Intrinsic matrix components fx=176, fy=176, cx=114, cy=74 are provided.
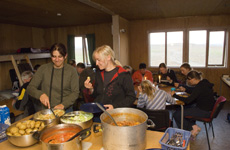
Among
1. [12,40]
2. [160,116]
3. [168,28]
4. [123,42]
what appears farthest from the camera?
[12,40]

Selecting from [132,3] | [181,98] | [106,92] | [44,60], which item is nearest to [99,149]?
[106,92]

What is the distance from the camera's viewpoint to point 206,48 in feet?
21.0

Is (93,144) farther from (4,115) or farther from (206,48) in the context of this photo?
(206,48)

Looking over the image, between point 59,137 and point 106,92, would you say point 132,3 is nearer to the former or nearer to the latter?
point 106,92

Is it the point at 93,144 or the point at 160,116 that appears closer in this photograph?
the point at 93,144

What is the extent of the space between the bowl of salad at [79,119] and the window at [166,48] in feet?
19.1

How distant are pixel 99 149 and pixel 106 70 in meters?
0.90

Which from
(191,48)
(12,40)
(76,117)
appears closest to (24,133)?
(76,117)

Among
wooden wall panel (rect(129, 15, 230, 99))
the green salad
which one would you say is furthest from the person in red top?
the green salad

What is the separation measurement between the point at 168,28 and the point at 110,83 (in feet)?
18.0

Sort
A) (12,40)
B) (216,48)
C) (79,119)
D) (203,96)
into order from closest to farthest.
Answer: (79,119)
(203,96)
(216,48)
(12,40)

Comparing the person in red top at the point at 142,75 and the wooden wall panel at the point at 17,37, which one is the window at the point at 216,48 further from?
the wooden wall panel at the point at 17,37

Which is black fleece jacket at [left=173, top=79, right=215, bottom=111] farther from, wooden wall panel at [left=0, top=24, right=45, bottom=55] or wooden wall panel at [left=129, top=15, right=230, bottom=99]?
wooden wall panel at [left=0, top=24, right=45, bottom=55]

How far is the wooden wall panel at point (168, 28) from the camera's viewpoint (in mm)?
6098
